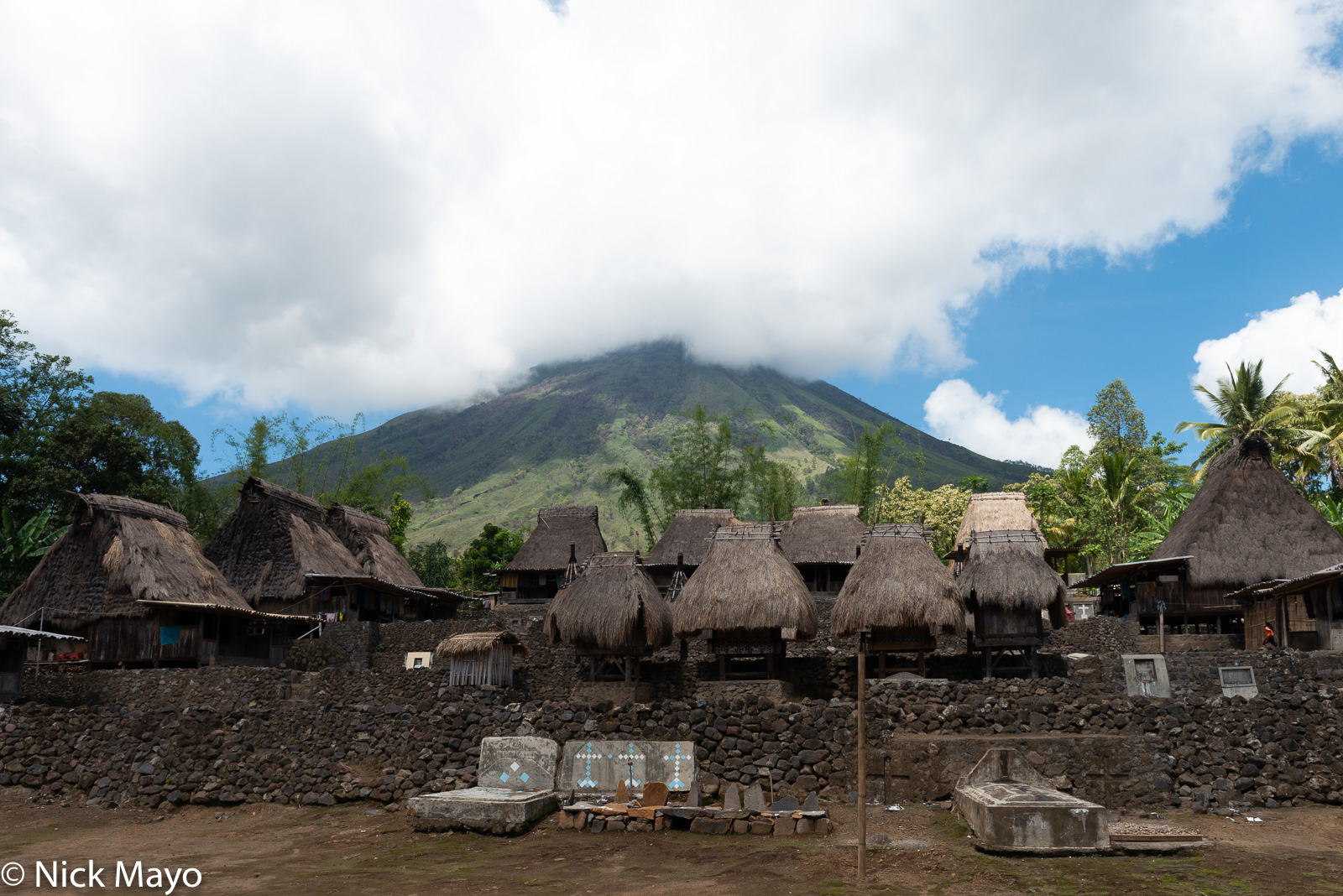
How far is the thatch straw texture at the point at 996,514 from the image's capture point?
2731 centimetres

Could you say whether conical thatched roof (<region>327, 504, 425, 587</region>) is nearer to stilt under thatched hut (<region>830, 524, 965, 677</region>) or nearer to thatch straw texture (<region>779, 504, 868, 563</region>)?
thatch straw texture (<region>779, 504, 868, 563</region>)

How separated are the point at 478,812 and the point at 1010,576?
12459 mm

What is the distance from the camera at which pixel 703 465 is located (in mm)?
41812

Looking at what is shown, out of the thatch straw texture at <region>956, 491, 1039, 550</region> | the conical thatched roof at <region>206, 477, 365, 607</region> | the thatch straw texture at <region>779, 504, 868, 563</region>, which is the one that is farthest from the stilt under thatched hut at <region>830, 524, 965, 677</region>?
the conical thatched roof at <region>206, 477, 365, 607</region>

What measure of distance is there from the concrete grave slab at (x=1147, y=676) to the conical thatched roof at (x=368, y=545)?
23.3 metres

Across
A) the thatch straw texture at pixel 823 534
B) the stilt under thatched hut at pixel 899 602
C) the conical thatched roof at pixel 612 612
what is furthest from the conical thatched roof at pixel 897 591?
the thatch straw texture at pixel 823 534

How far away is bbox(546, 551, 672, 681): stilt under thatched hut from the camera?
20078 mm

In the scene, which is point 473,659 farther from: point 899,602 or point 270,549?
point 270,549

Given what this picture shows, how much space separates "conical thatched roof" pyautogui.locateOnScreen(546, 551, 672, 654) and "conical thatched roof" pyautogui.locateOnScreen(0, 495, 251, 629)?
9525 millimetres

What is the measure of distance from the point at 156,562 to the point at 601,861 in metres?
17.5

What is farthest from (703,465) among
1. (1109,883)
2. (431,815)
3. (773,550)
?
(1109,883)

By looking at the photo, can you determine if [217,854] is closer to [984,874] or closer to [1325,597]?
[984,874]

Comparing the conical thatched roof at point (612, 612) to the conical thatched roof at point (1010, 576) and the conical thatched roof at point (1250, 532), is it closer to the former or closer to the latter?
the conical thatched roof at point (1010, 576)

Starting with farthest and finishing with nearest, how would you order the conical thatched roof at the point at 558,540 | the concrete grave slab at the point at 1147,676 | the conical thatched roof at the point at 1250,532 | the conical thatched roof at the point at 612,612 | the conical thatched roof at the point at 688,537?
1. the conical thatched roof at the point at 558,540
2. the conical thatched roof at the point at 688,537
3. the conical thatched roof at the point at 1250,532
4. the conical thatched roof at the point at 612,612
5. the concrete grave slab at the point at 1147,676
